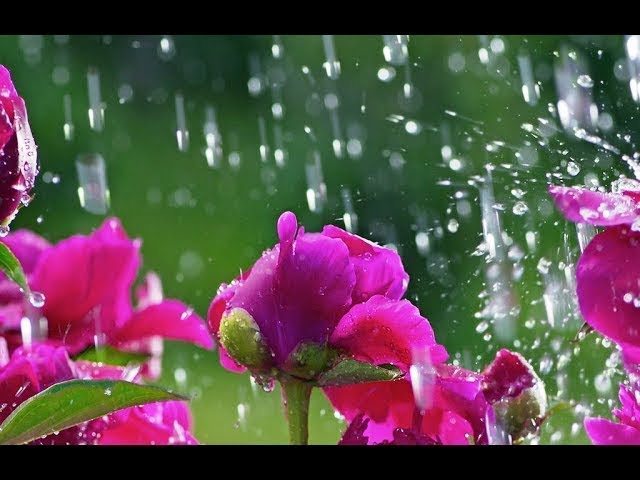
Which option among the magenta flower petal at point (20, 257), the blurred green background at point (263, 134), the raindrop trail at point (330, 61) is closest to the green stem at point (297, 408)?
the magenta flower petal at point (20, 257)

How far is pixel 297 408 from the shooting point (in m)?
0.30

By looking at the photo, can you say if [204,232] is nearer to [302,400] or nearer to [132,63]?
[132,63]

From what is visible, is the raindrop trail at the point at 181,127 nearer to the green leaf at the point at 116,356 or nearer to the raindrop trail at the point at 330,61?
the raindrop trail at the point at 330,61

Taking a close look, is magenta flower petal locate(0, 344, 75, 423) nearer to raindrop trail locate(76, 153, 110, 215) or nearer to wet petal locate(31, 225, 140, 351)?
wet petal locate(31, 225, 140, 351)

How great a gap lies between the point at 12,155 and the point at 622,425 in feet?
0.58

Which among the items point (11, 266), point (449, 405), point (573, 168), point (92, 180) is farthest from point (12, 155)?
point (92, 180)

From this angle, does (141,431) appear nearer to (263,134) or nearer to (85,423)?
(85,423)

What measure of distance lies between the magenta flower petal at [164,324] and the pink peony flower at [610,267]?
14 cm

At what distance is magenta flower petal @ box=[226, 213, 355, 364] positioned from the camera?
0.30 meters

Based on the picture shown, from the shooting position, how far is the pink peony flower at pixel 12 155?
11.1 inches
